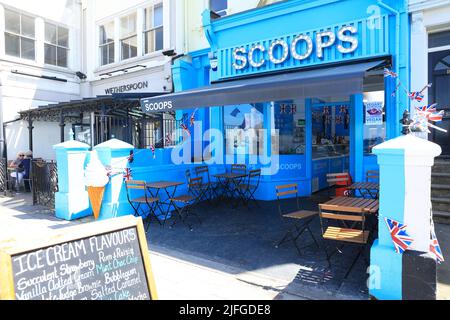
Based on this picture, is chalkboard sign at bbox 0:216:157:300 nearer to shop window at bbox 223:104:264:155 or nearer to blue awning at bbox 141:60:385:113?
blue awning at bbox 141:60:385:113

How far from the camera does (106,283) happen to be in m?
2.59

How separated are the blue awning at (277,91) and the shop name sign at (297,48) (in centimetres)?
84

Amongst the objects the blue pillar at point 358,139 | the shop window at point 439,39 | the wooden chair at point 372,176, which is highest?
the shop window at point 439,39

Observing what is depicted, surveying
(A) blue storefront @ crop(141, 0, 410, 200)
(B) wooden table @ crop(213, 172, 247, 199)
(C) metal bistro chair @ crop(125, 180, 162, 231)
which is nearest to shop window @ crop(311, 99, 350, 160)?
(A) blue storefront @ crop(141, 0, 410, 200)

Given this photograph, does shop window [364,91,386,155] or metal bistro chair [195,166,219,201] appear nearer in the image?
shop window [364,91,386,155]

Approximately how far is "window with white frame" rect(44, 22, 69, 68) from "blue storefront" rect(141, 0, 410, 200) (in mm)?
6803

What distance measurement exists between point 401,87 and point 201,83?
5.96 m

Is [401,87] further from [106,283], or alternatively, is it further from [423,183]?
Answer: [106,283]

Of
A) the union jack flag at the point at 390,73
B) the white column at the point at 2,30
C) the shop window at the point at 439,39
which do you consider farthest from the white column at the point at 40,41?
the shop window at the point at 439,39

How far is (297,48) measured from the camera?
24.9 feet

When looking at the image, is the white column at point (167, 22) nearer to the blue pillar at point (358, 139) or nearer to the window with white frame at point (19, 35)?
the window with white frame at point (19, 35)

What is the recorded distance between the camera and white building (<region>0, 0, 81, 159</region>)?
38.9 feet

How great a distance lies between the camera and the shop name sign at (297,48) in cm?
687
